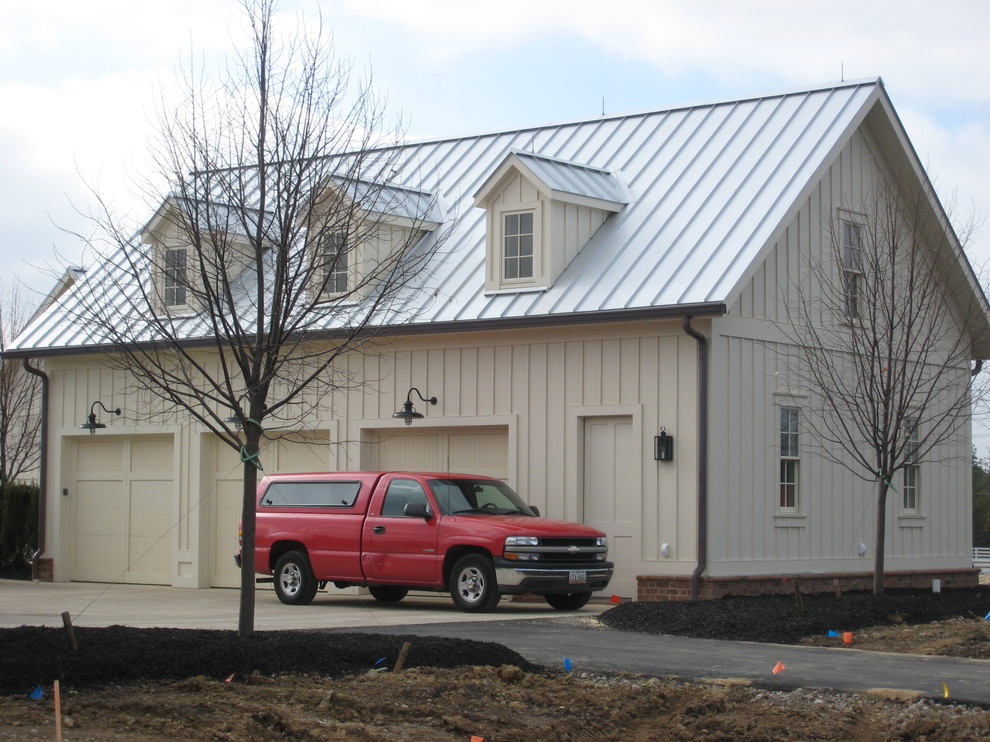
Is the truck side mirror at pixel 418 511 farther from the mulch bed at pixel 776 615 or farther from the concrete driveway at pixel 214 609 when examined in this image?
the mulch bed at pixel 776 615

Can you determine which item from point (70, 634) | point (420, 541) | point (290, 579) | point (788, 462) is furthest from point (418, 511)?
point (70, 634)

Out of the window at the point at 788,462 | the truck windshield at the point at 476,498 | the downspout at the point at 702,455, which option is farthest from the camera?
the window at the point at 788,462

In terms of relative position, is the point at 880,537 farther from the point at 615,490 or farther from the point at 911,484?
the point at 911,484

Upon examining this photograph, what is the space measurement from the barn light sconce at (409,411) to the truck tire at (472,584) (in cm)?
331

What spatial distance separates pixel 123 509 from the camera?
24.1m

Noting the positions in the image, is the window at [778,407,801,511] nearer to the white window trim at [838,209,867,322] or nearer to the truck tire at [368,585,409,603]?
the white window trim at [838,209,867,322]

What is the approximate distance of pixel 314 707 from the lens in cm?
944

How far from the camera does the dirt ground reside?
28.8 feet

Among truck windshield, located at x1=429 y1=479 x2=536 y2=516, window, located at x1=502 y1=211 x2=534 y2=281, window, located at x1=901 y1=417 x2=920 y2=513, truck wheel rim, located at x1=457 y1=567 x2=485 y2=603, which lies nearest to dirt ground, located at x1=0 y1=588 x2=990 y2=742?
truck wheel rim, located at x1=457 y1=567 x2=485 y2=603

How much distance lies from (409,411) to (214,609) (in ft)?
13.1

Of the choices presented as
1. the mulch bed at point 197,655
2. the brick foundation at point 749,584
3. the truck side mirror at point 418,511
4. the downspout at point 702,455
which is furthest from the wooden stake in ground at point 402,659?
the downspout at point 702,455

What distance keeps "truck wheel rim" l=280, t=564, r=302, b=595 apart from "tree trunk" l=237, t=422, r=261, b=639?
6887 mm

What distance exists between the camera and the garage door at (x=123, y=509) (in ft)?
77.4

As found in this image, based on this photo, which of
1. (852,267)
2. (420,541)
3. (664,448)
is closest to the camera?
(420,541)
